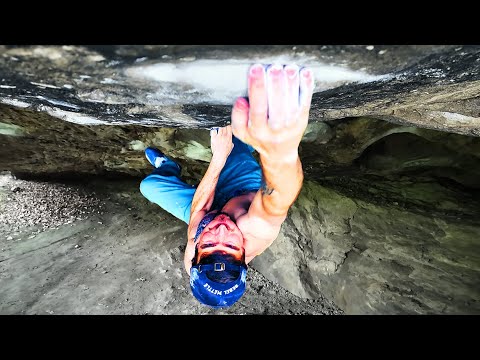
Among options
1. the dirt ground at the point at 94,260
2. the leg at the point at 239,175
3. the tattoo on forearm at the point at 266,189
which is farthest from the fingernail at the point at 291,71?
the dirt ground at the point at 94,260

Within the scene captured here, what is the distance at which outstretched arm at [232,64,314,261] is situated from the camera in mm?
859

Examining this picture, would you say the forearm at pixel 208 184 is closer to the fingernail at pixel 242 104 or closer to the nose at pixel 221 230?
the nose at pixel 221 230

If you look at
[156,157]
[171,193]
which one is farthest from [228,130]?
[156,157]

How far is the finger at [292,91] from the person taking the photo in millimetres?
859

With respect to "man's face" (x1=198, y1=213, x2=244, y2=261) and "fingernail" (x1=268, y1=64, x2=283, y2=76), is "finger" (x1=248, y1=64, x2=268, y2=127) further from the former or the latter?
A: "man's face" (x1=198, y1=213, x2=244, y2=261)

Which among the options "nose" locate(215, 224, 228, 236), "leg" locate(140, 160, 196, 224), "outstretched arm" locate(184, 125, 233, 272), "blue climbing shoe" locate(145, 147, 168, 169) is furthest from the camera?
"blue climbing shoe" locate(145, 147, 168, 169)

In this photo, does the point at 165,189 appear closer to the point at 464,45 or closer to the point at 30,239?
the point at 30,239

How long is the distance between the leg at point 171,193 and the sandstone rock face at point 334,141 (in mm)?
387

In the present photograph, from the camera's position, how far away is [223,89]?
1.12 metres

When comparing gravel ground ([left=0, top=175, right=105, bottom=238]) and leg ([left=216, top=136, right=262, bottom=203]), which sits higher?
leg ([left=216, top=136, right=262, bottom=203])

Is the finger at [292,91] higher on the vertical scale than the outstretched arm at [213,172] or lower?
higher

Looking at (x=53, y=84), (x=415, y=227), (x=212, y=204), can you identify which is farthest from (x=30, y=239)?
(x=415, y=227)

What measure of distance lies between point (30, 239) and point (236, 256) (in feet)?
6.90

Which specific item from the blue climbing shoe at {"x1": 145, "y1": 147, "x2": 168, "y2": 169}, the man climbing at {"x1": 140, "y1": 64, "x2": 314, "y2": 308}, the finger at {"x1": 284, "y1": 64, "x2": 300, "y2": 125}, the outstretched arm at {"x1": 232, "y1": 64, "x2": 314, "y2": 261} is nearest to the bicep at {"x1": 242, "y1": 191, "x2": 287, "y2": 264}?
the man climbing at {"x1": 140, "y1": 64, "x2": 314, "y2": 308}
